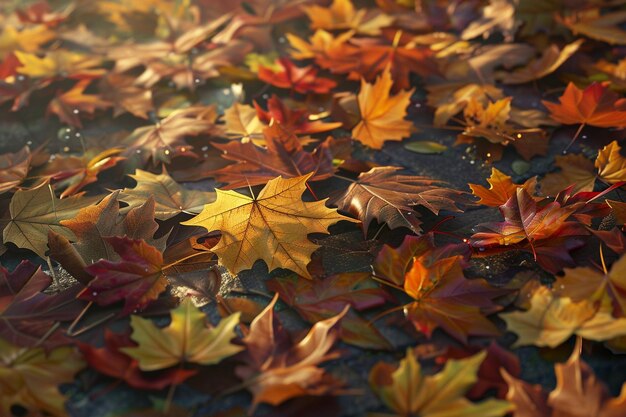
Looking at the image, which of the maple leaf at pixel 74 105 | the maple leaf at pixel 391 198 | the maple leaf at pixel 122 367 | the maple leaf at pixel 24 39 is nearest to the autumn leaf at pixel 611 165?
the maple leaf at pixel 391 198

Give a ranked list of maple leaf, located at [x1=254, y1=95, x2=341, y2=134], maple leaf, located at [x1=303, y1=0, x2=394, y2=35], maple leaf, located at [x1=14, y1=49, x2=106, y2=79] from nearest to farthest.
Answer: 1. maple leaf, located at [x1=254, y1=95, x2=341, y2=134]
2. maple leaf, located at [x1=14, y1=49, x2=106, y2=79]
3. maple leaf, located at [x1=303, y1=0, x2=394, y2=35]

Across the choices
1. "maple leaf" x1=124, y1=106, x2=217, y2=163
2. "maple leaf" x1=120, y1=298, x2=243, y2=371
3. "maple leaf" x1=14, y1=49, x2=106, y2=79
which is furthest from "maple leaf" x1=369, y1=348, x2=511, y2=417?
"maple leaf" x1=14, y1=49, x2=106, y2=79

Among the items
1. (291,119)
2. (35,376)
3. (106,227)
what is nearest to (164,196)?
(106,227)

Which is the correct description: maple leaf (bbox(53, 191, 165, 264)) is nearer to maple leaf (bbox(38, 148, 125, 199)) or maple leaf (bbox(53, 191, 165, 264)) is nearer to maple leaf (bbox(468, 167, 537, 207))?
maple leaf (bbox(38, 148, 125, 199))

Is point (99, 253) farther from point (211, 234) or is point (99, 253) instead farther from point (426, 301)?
point (426, 301)

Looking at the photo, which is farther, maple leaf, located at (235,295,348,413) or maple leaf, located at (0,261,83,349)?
maple leaf, located at (0,261,83,349)

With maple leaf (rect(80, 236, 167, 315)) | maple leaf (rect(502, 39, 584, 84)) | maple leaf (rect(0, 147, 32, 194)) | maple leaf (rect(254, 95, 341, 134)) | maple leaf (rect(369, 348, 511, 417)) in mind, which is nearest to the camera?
maple leaf (rect(369, 348, 511, 417))
